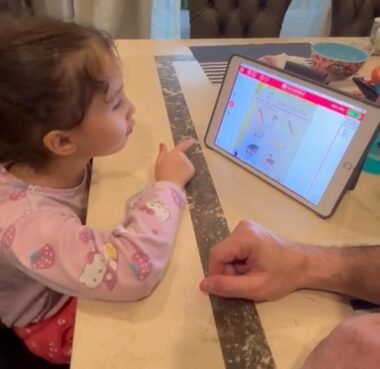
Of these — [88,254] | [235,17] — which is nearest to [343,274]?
[88,254]

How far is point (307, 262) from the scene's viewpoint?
2.27ft

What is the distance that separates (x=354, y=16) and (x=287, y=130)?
4.13 ft

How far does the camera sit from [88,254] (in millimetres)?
679

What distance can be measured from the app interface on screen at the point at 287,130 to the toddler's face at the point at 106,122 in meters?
0.22

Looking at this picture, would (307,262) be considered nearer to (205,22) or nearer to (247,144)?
(247,144)

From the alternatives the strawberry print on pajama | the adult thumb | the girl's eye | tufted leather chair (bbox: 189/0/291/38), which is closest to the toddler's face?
the girl's eye

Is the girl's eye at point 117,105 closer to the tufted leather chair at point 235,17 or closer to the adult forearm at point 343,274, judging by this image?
the adult forearm at point 343,274

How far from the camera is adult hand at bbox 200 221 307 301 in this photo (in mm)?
648

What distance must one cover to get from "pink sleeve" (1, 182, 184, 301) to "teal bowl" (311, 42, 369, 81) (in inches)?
27.3

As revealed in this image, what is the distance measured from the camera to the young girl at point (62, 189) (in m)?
0.67

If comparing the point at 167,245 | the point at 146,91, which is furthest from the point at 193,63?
the point at 167,245

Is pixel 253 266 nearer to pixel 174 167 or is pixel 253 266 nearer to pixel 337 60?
pixel 174 167

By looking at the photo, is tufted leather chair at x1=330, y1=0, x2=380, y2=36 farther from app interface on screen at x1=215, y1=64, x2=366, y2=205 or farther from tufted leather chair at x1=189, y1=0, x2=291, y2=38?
app interface on screen at x1=215, y1=64, x2=366, y2=205

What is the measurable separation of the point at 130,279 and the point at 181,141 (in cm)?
42
